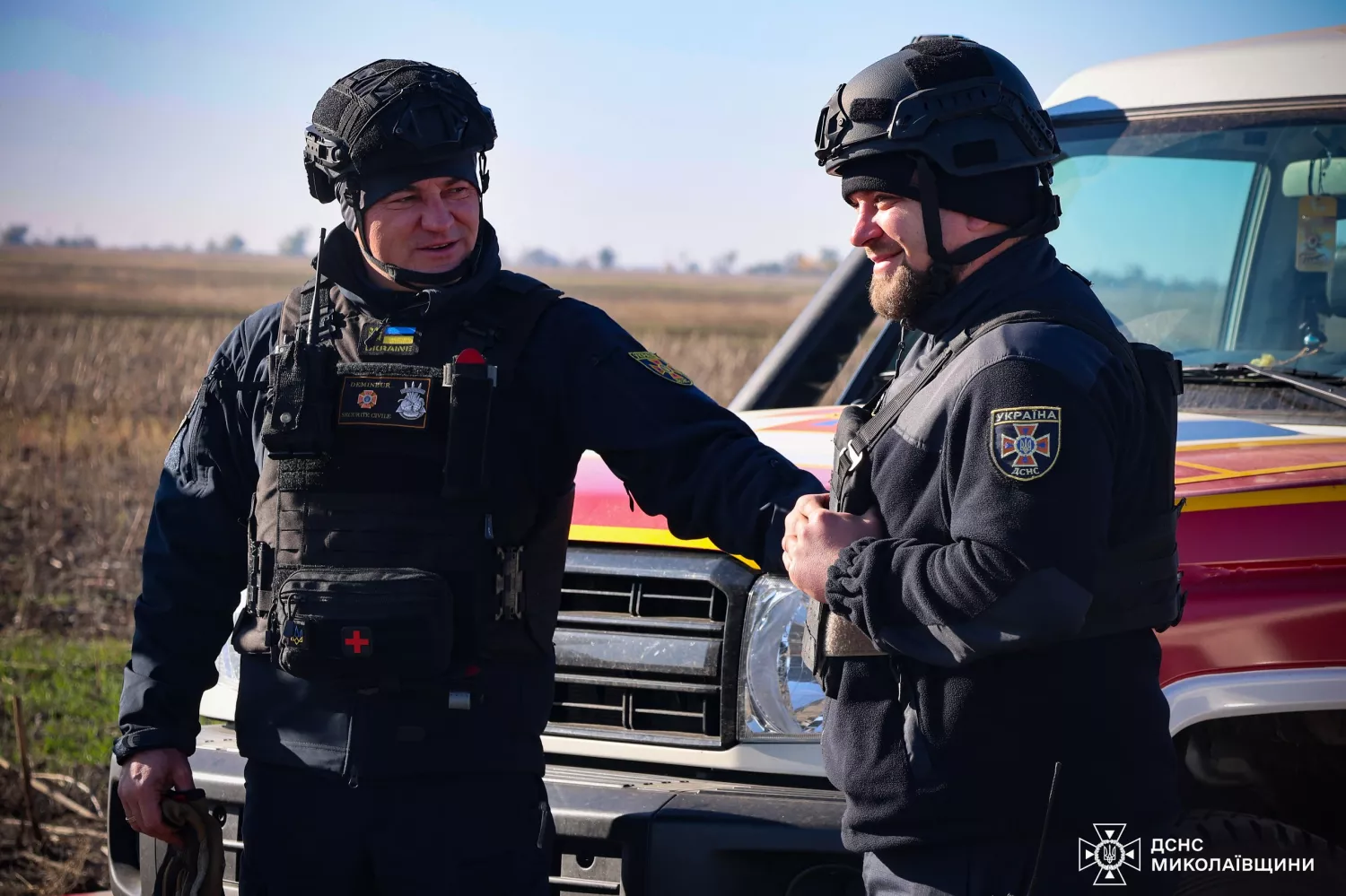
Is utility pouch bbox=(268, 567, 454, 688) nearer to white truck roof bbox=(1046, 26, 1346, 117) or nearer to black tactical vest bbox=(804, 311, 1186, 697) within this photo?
black tactical vest bbox=(804, 311, 1186, 697)

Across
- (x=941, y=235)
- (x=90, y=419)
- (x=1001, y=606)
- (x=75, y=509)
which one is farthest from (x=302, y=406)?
(x=90, y=419)

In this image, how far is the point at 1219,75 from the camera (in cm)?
378

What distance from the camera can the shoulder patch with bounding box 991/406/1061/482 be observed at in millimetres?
1918

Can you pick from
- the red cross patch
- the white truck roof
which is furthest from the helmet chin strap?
the white truck roof

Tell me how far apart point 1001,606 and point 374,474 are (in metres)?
1.16

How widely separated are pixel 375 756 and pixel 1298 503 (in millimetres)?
1702

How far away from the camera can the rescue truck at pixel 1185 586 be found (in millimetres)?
2633

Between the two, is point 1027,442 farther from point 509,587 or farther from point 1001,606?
point 509,587

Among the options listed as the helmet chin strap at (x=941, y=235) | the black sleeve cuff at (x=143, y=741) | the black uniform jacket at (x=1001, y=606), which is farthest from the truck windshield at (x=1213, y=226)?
the black sleeve cuff at (x=143, y=741)

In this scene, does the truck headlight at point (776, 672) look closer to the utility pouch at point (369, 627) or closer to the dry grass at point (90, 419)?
the utility pouch at point (369, 627)

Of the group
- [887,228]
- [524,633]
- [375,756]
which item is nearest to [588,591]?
[524,633]

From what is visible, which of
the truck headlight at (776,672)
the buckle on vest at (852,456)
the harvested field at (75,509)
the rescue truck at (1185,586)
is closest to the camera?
the buckle on vest at (852,456)

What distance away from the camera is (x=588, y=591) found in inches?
120

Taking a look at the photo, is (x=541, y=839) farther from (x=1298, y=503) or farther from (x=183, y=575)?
(x=1298, y=503)
